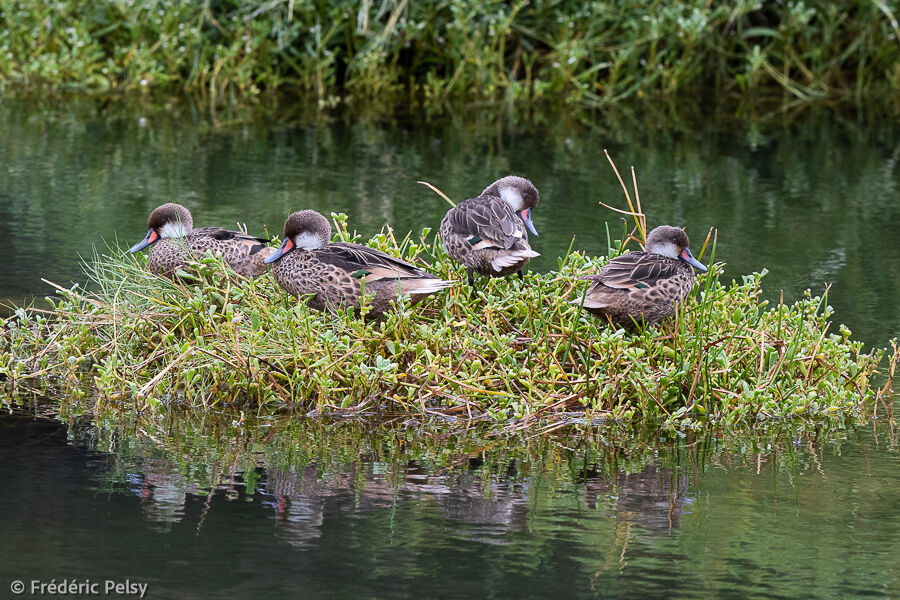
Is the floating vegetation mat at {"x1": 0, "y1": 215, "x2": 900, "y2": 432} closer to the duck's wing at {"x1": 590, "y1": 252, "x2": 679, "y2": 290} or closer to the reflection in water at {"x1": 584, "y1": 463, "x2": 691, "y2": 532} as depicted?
the duck's wing at {"x1": 590, "y1": 252, "x2": 679, "y2": 290}

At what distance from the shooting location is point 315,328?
6547 millimetres

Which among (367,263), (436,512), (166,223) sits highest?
(166,223)

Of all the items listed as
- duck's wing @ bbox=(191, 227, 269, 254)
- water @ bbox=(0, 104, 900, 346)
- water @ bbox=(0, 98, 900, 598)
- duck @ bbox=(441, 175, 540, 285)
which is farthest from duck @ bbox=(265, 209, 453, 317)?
water @ bbox=(0, 104, 900, 346)

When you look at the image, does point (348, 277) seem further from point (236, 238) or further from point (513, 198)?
point (513, 198)

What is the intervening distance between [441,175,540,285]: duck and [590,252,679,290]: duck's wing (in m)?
0.44

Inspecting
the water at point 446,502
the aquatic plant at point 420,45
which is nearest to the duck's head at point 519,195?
the water at point 446,502

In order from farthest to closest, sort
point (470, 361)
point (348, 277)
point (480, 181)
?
point (480, 181), point (348, 277), point (470, 361)

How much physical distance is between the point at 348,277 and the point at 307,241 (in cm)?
45

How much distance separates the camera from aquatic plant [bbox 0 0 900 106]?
15.2 meters

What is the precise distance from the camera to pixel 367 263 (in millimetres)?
6609

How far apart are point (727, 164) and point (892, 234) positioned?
2.84 metres

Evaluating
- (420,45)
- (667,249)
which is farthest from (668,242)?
(420,45)

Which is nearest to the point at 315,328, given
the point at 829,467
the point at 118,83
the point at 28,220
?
the point at 829,467

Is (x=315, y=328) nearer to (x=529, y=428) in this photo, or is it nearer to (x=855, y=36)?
(x=529, y=428)
